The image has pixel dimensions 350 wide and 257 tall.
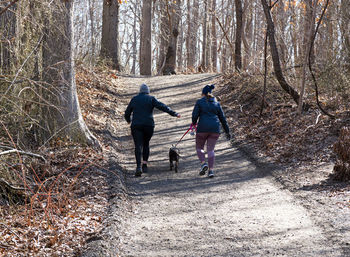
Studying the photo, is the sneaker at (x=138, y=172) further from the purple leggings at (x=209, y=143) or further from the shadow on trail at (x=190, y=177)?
the purple leggings at (x=209, y=143)

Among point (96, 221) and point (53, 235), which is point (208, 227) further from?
point (53, 235)

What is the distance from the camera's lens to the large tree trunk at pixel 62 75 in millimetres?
9812

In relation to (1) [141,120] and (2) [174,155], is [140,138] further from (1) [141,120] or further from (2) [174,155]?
(2) [174,155]

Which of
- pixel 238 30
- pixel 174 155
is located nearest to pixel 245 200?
pixel 174 155

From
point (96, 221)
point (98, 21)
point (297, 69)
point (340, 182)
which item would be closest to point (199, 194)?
point (96, 221)

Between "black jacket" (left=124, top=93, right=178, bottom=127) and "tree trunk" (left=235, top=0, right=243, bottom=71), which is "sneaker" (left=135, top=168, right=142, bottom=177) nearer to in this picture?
"black jacket" (left=124, top=93, right=178, bottom=127)

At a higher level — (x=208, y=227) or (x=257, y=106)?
Answer: (x=257, y=106)

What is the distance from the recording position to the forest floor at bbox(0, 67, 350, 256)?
18.0 feet

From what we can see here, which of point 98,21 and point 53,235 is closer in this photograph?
point 53,235

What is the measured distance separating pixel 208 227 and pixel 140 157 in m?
3.33

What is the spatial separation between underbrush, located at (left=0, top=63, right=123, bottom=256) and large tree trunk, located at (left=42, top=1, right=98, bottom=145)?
34 centimetres

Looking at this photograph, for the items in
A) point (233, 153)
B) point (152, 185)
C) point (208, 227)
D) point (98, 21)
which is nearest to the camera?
point (208, 227)

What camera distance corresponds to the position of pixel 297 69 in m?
14.6

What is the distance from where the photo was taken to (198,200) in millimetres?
7539
